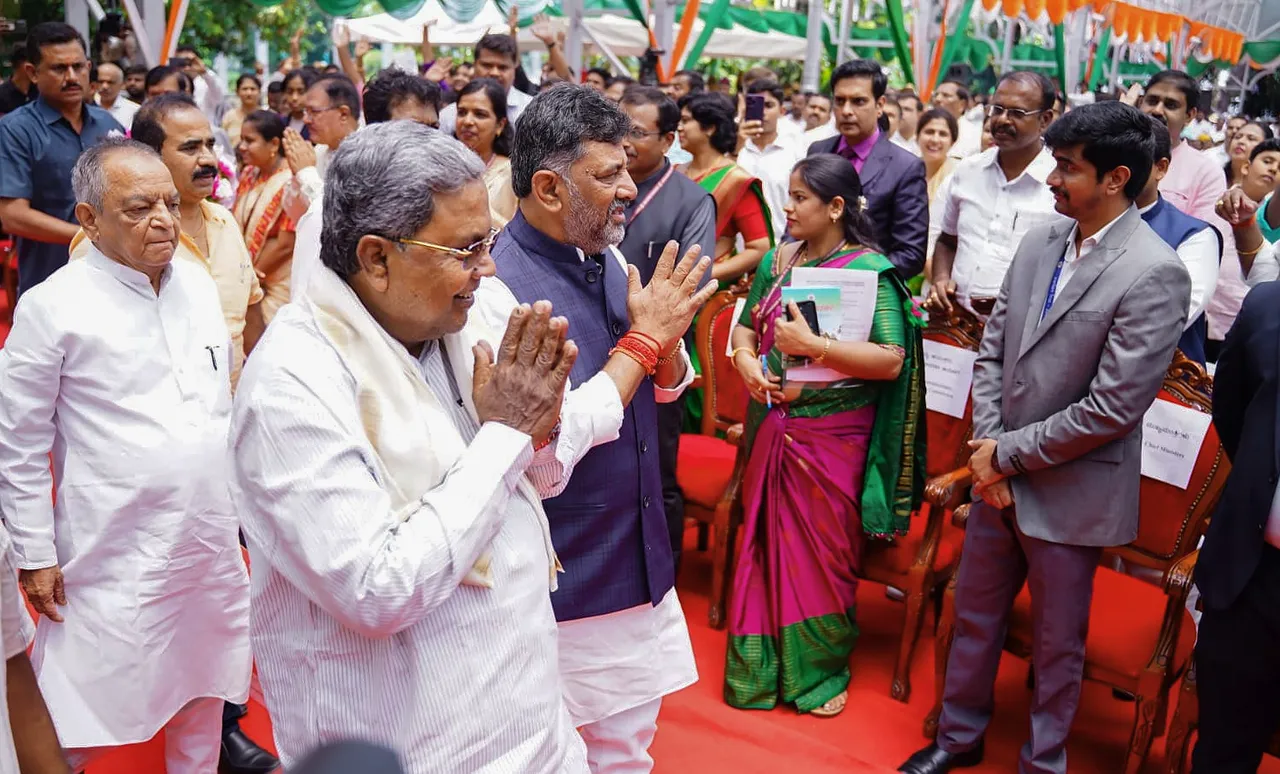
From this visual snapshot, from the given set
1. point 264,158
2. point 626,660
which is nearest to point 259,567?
point 626,660

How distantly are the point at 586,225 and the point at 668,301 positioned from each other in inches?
10.2

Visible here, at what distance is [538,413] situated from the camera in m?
1.44

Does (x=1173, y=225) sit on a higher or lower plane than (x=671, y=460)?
higher

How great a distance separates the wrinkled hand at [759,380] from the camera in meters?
3.13

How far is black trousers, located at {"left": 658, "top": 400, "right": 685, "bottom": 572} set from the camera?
Result: 11.5 ft

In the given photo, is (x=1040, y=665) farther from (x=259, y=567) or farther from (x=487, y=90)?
(x=487, y=90)

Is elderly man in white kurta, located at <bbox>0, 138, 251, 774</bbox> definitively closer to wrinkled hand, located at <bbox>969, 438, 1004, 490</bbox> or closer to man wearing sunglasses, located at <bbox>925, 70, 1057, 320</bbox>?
wrinkled hand, located at <bbox>969, 438, 1004, 490</bbox>

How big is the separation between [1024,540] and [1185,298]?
664 mm

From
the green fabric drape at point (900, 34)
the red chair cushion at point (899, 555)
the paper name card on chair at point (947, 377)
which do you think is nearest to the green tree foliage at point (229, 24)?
the green fabric drape at point (900, 34)

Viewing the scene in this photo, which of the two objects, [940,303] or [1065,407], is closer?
[1065,407]

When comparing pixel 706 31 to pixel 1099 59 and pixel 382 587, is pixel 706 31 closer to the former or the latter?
pixel 382 587

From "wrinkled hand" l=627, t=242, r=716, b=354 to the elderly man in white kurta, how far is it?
0.97 metres

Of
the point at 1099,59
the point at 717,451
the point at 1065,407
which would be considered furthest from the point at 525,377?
the point at 1099,59

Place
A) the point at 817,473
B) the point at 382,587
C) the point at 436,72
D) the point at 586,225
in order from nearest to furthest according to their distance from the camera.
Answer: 1. the point at 382,587
2. the point at 586,225
3. the point at 817,473
4. the point at 436,72
